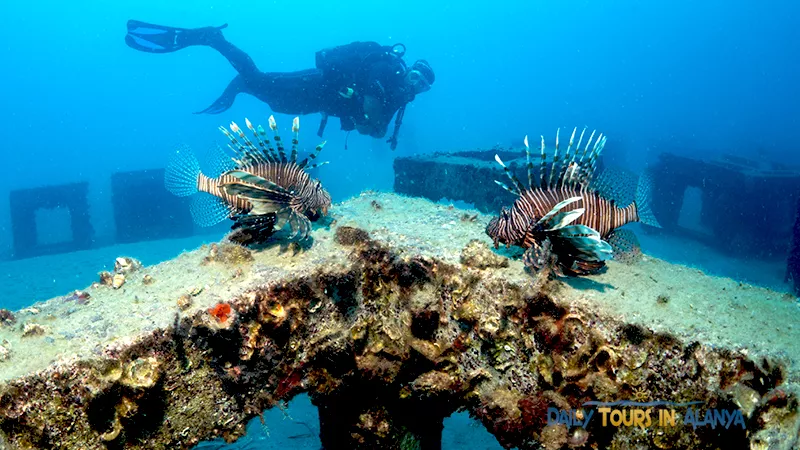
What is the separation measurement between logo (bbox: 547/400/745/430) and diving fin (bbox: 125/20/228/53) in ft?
45.2

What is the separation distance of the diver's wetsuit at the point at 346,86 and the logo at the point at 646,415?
895 centimetres

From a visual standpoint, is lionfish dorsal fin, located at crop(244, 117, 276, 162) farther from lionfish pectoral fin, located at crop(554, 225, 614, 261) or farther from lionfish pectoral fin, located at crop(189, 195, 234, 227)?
lionfish pectoral fin, located at crop(554, 225, 614, 261)

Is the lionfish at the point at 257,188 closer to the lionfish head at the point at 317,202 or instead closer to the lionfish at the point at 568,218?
the lionfish head at the point at 317,202

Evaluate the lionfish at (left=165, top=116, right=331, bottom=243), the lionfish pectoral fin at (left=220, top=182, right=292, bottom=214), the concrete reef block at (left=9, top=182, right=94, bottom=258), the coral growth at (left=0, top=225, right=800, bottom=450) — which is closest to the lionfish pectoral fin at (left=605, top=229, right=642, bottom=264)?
the coral growth at (left=0, top=225, right=800, bottom=450)

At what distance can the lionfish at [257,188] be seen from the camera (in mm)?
3092

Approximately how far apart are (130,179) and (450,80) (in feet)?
548

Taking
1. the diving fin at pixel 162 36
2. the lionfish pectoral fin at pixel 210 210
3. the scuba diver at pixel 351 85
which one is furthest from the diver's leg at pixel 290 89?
the lionfish pectoral fin at pixel 210 210

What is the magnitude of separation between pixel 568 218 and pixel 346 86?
898cm

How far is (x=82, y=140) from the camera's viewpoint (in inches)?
4225

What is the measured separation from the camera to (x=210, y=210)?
387 cm

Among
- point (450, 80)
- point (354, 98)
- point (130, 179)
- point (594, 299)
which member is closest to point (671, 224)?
point (354, 98)

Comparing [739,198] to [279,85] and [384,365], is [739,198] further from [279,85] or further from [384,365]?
[384,365]

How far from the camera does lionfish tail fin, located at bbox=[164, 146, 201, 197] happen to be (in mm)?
3879

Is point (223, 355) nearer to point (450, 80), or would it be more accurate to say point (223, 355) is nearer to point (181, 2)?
point (450, 80)
